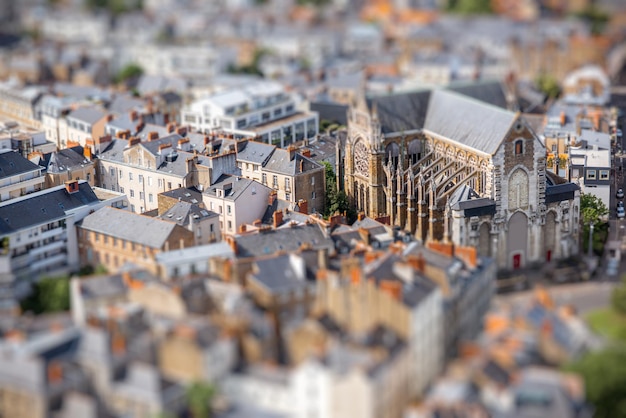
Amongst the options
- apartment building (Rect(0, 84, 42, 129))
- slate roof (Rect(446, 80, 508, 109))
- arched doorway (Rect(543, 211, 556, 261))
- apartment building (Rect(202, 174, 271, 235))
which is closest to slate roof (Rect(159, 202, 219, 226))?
apartment building (Rect(202, 174, 271, 235))

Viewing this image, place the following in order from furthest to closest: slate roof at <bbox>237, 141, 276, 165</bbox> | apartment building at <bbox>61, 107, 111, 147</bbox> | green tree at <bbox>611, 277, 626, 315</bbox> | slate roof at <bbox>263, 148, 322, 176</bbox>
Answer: apartment building at <bbox>61, 107, 111, 147</bbox> → slate roof at <bbox>237, 141, 276, 165</bbox> → slate roof at <bbox>263, 148, 322, 176</bbox> → green tree at <bbox>611, 277, 626, 315</bbox>

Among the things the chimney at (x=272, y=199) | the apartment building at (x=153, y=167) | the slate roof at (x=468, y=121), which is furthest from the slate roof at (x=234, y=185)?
the slate roof at (x=468, y=121)

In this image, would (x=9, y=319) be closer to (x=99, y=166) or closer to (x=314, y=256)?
(x=314, y=256)

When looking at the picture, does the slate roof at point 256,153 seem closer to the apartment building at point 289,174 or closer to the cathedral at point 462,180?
the apartment building at point 289,174

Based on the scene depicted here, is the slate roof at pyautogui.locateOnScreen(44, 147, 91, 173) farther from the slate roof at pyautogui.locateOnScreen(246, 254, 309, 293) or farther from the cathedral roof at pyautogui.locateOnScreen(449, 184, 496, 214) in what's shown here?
the cathedral roof at pyautogui.locateOnScreen(449, 184, 496, 214)

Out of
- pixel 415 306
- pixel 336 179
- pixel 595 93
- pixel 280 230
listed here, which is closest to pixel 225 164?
pixel 336 179

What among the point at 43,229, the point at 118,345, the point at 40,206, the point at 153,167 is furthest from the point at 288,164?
the point at 118,345
